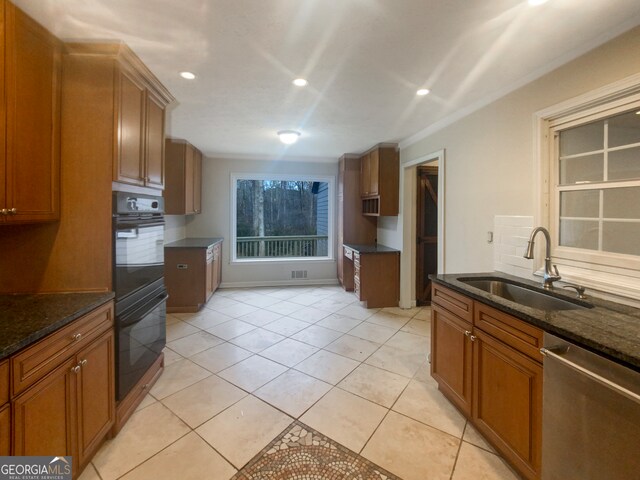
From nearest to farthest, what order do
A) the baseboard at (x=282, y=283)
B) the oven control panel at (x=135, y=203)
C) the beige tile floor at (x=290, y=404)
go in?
the beige tile floor at (x=290, y=404) → the oven control panel at (x=135, y=203) → the baseboard at (x=282, y=283)

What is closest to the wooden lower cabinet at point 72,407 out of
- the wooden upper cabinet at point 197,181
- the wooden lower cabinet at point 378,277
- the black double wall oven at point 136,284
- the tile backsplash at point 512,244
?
the black double wall oven at point 136,284

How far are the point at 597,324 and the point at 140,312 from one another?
2586 millimetres

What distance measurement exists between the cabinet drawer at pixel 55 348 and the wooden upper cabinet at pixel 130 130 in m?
0.83

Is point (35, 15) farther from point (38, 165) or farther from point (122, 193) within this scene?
point (122, 193)

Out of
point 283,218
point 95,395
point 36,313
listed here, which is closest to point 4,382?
point 36,313

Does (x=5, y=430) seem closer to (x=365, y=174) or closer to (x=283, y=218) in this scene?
(x=365, y=174)

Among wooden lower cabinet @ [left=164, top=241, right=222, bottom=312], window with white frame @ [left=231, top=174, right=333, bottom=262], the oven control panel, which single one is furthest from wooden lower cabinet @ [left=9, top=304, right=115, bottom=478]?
window with white frame @ [left=231, top=174, right=333, bottom=262]

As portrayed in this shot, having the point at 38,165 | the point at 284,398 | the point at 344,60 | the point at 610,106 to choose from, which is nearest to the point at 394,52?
the point at 344,60

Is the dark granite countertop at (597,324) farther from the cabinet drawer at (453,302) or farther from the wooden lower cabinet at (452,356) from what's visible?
the wooden lower cabinet at (452,356)

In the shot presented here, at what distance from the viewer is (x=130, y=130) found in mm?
1843

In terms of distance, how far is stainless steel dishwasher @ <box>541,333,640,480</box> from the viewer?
1000 mm

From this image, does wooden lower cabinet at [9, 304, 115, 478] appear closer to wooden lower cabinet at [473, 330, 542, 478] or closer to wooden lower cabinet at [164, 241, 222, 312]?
wooden lower cabinet at [473, 330, 542, 478]

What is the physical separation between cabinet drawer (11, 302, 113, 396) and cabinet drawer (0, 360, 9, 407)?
0.09 feet

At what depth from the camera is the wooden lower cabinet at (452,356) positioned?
5.98ft
